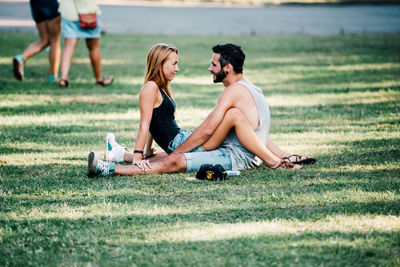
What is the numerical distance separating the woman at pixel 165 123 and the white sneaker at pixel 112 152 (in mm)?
334

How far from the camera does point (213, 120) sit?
17.0 feet

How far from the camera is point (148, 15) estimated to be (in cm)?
2058

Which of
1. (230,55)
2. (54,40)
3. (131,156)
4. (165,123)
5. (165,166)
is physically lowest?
(131,156)

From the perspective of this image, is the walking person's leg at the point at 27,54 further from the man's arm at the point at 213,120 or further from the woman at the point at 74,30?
the man's arm at the point at 213,120

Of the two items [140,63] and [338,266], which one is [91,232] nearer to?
[338,266]

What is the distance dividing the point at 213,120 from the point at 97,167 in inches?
44.2

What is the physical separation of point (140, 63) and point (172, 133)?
259 inches

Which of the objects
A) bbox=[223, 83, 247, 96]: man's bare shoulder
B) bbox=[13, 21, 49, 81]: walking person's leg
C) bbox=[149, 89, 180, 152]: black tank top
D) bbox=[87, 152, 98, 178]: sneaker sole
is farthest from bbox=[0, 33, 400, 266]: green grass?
bbox=[223, 83, 247, 96]: man's bare shoulder

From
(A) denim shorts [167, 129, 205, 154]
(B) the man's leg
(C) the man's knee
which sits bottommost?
(B) the man's leg

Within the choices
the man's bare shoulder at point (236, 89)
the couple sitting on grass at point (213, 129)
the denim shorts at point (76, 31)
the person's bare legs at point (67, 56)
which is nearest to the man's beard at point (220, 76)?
the couple sitting on grass at point (213, 129)

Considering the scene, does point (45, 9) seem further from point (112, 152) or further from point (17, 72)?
point (112, 152)

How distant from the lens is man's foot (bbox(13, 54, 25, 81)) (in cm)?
943

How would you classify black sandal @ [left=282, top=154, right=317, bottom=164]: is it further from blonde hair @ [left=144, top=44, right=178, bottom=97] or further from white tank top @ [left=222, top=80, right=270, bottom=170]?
blonde hair @ [left=144, top=44, right=178, bottom=97]

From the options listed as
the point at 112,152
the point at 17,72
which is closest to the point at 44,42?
the point at 17,72
